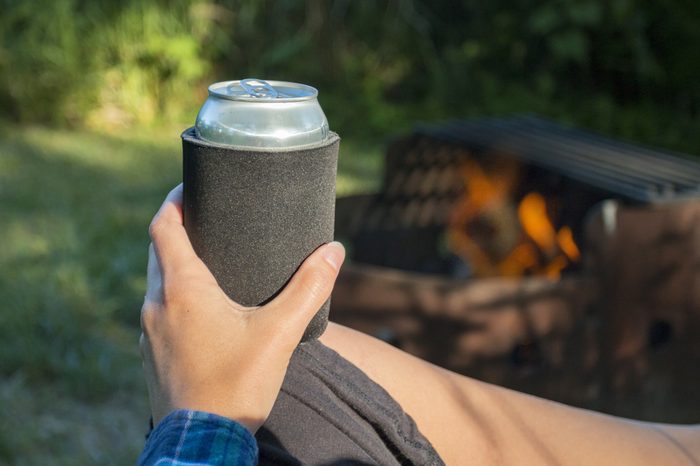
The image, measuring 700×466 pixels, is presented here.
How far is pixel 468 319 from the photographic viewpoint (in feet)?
8.45

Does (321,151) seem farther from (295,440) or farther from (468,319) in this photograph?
(468,319)

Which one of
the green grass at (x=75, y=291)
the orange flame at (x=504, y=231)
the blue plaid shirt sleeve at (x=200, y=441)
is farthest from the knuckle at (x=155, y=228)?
the orange flame at (x=504, y=231)

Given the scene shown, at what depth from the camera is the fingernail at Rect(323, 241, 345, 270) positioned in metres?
1.10

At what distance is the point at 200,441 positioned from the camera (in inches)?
37.5

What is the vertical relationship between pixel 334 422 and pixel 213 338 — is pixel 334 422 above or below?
below

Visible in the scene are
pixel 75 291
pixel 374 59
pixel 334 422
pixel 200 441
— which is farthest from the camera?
pixel 374 59

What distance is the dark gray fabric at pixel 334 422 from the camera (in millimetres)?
1135

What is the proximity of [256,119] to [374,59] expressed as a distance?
6.48 metres

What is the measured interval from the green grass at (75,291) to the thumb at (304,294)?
1913mm

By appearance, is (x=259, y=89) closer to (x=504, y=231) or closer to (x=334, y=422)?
(x=334, y=422)

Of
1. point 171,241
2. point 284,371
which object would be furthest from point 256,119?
point 284,371

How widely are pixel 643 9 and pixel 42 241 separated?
193 inches

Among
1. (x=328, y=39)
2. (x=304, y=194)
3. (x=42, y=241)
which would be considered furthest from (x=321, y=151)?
A: (x=328, y=39)

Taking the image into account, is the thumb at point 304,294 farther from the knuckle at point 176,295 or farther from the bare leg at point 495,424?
the bare leg at point 495,424
